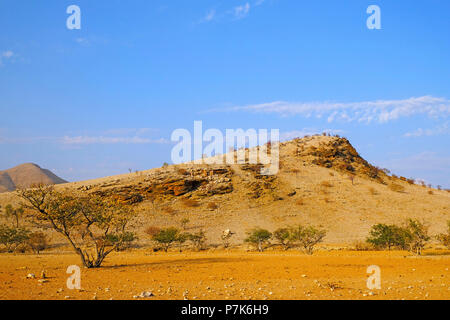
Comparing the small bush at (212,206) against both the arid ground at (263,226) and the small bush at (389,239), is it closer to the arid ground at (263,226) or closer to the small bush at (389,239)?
the arid ground at (263,226)

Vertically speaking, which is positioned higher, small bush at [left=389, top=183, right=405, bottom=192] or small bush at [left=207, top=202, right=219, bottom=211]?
small bush at [left=389, top=183, right=405, bottom=192]

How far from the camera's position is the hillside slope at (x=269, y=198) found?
40.9m

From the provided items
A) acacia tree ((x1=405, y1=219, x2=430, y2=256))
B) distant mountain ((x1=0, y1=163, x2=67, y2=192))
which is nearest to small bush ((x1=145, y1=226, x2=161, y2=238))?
acacia tree ((x1=405, y1=219, x2=430, y2=256))

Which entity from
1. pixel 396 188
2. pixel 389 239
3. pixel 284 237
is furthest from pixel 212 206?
pixel 396 188

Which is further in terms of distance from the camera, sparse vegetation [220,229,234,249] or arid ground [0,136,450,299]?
sparse vegetation [220,229,234,249]

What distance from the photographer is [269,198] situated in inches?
1902

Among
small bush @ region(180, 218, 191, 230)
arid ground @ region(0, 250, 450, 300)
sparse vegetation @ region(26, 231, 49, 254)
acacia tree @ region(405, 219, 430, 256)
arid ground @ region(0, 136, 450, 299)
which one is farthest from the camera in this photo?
small bush @ region(180, 218, 191, 230)

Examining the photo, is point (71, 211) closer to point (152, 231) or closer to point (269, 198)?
point (152, 231)

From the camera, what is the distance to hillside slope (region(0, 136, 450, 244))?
40906 millimetres

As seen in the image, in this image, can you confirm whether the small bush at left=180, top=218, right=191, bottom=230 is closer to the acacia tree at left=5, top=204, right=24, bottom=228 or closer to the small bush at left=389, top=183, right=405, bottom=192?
the acacia tree at left=5, top=204, right=24, bottom=228

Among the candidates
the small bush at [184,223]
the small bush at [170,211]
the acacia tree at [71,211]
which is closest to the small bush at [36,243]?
the small bush at [184,223]

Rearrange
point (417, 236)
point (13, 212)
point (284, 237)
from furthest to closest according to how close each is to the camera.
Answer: point (13, 212)
point (284, 237)
point (417, 236)
